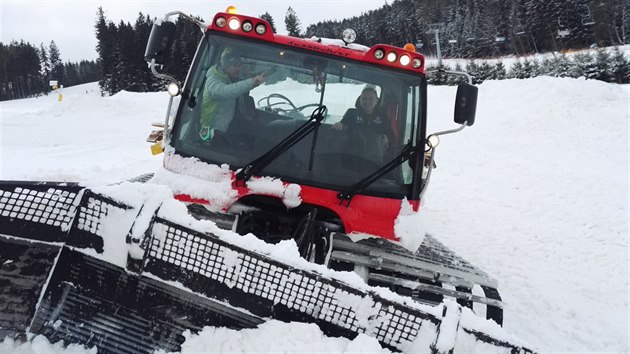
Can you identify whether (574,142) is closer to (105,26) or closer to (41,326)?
(41,326)

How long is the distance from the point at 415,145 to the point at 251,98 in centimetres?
134

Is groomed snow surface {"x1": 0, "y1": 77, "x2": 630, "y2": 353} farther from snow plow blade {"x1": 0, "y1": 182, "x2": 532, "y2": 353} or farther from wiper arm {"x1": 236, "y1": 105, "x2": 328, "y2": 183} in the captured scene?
wiper arm {"x1": 236, "y1": 105, "x2": 328, "y2": 183}

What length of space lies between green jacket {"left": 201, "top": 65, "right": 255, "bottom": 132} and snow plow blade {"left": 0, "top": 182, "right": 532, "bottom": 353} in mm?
1375

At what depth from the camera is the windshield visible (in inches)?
140

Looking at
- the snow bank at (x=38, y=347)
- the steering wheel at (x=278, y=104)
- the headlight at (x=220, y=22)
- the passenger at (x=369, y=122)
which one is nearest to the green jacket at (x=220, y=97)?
the steering wheel at (x=278, y=104)

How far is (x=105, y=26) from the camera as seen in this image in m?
60.4

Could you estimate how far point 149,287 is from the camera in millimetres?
2328

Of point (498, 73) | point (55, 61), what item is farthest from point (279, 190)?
point (55, 61)

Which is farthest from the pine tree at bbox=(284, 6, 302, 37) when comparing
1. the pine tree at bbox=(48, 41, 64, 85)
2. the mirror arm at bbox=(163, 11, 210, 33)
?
the pine tree at bbox=(48, 41, 64, 85)

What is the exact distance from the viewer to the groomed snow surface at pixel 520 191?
13.7 ft

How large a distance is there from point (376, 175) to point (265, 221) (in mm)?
901

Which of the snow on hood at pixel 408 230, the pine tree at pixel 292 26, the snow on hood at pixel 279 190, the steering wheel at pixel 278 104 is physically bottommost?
the snow on hood at pixel 408 230

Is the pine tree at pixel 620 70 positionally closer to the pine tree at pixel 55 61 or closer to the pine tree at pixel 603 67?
the pine tree at pixel 603 67

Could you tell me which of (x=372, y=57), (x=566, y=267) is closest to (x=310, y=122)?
(x=372, y=57)
